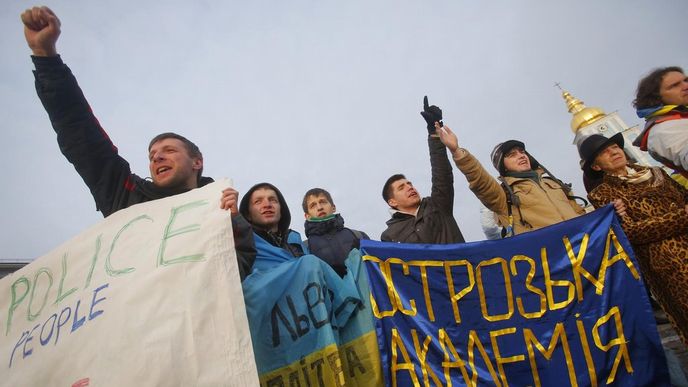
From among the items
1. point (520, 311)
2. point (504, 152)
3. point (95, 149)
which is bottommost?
point (520, 311)

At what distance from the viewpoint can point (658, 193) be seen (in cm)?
272

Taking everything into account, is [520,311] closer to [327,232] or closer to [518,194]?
[518,194]

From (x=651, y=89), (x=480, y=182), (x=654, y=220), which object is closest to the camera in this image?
(x=654, y=220)

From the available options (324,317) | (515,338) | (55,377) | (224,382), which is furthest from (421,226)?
(55,377)

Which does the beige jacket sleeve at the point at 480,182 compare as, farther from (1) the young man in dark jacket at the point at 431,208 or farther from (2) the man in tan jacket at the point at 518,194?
(1) the young man in dark jacket at the point at 431,208

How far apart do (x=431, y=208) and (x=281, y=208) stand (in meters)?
1.37

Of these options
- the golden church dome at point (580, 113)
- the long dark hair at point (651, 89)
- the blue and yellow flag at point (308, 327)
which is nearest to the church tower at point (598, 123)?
the golden church dome at point (580, 113)

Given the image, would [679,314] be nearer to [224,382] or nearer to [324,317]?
[324,317]

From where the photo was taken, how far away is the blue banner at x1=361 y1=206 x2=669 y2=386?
90.2 inches

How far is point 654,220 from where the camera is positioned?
8.49ft

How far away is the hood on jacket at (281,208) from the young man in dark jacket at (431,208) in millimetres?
965

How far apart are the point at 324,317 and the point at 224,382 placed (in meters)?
0.92

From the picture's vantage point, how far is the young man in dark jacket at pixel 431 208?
10.1 feet

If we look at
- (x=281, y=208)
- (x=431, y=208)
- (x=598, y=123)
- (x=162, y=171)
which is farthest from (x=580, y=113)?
(x=162, y=171)
